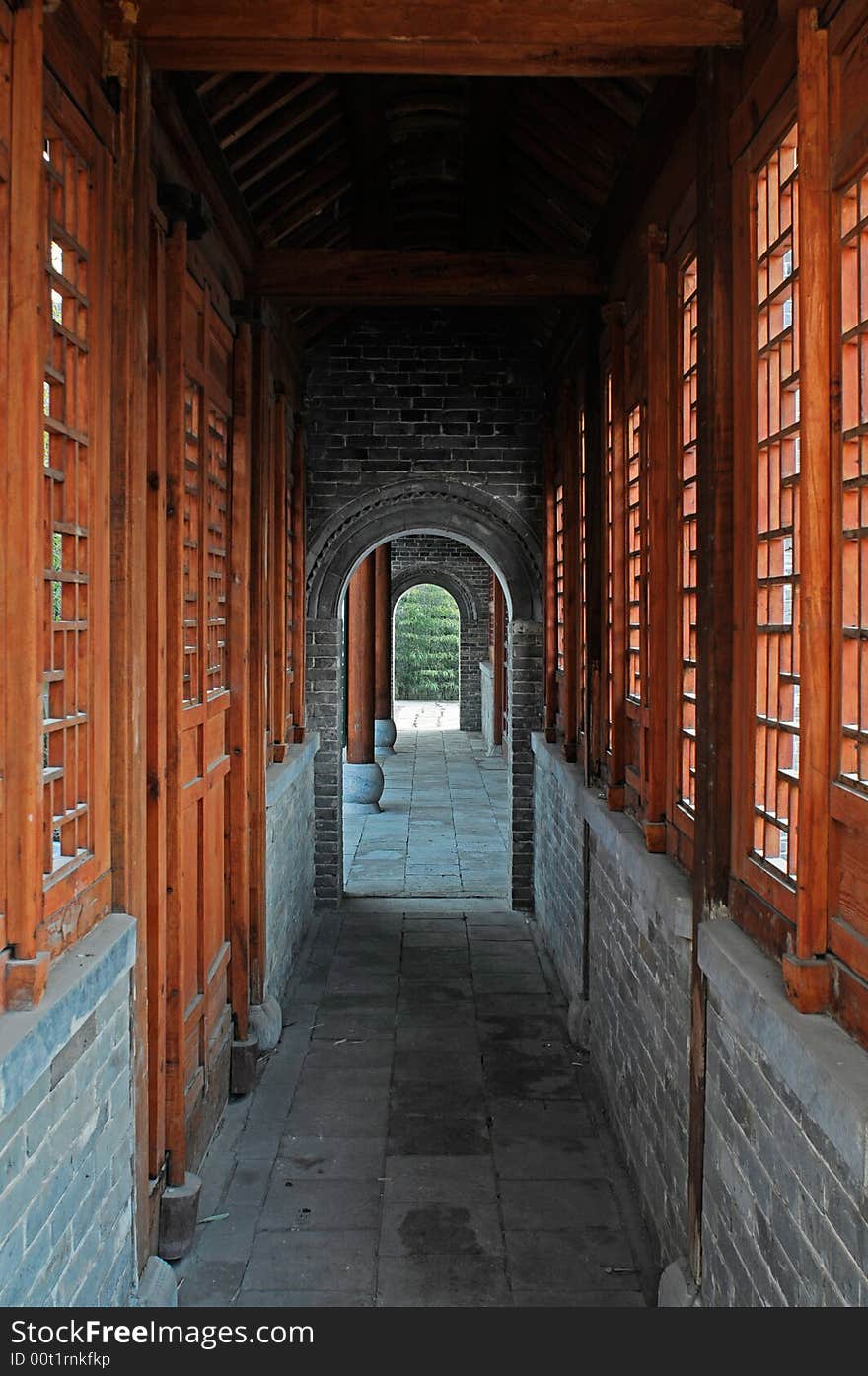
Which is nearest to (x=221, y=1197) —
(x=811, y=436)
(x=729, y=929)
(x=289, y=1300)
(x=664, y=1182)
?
(x=289, y=1300)

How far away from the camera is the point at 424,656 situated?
32500 mm

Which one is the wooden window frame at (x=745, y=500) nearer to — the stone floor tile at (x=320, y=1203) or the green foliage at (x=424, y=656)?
the stone floor tile at (x=320, y=1203)

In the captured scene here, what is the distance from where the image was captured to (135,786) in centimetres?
327

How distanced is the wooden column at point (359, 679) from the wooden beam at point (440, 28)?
8997 millimetres

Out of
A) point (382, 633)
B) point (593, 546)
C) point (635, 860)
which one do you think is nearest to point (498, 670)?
point (382, 633)

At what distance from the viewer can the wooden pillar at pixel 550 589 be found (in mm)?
7895

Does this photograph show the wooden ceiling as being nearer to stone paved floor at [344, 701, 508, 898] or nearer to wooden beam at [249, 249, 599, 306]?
wooden beam at [249, 249, 599, 306]

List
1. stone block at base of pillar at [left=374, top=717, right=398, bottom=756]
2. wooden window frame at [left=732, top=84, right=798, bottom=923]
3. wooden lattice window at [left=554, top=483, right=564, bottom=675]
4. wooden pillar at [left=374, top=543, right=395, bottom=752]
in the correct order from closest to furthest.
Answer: wooden window frame at [left=732, top=84, right=798, bottom=923] → wooden lattice window at [left=554, top=483, right=564, bottom=675] → wooden pillar at [left=374, top=543, right=395, bottom=752] → stone block at base of pillar at [left=374, top=717, right=398, bottom=756]

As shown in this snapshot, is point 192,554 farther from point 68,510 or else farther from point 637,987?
point 637,987

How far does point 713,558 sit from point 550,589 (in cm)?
493

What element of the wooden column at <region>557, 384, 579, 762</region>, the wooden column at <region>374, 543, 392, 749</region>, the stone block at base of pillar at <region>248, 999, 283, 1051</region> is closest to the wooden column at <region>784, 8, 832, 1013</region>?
the stone block at base of pillar at <region>248, 999, 283, 1051</region>

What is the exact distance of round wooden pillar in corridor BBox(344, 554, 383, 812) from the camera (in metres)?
12.4

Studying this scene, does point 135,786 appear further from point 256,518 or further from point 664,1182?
point 256,518

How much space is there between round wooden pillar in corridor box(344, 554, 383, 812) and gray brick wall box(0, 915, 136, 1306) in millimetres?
9360
